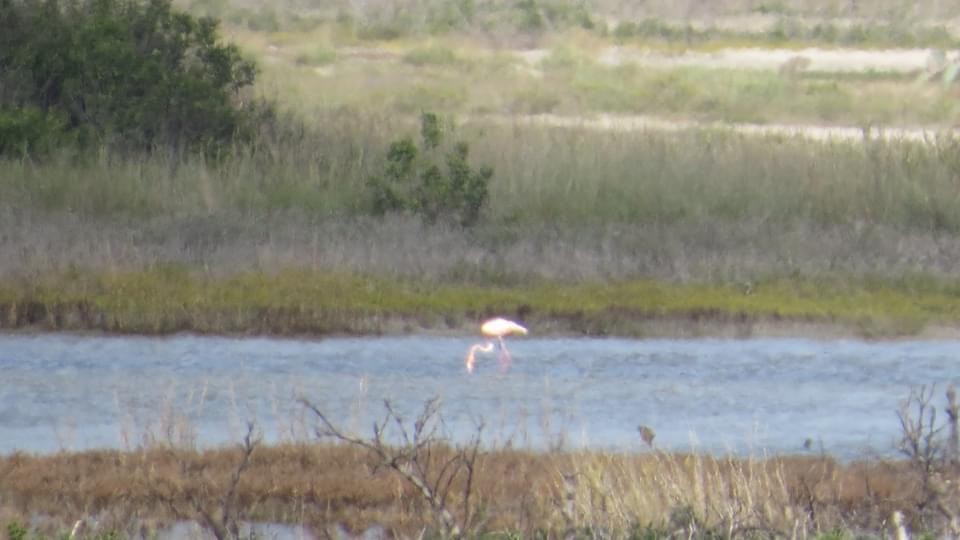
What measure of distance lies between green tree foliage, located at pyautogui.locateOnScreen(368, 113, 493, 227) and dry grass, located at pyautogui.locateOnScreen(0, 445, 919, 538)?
7111 mm

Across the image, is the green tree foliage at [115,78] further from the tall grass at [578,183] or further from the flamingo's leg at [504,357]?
the flamingo's leg at [504,357]

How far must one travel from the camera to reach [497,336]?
1304cm

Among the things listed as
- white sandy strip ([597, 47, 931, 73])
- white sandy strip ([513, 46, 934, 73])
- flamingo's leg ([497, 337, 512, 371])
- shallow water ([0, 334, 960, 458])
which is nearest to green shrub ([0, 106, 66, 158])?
shallow water ([0, 334, 960, 458])

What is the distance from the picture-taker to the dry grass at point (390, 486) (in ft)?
25.8

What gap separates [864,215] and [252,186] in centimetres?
629

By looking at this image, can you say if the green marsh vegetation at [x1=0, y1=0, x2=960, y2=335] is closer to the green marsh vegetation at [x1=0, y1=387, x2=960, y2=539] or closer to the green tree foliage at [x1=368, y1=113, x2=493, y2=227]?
the green tree foliage at [x1=368, y1=113, x2=493, y2=227]

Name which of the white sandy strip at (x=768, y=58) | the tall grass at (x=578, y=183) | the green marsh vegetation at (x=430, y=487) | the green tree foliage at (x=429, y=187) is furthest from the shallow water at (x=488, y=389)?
the white sandy strip at (x=768, y=58)

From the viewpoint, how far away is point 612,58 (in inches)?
1737

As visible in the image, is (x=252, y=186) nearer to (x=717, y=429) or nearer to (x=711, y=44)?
(x=717, y=429)

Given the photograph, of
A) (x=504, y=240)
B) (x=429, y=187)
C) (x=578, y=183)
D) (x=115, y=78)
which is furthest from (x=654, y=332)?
(x=115, y=78)

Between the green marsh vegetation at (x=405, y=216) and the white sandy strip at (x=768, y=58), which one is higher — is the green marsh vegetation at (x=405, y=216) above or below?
below

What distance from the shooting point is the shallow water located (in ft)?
34.1

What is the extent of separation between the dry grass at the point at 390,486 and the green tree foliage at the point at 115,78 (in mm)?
9493

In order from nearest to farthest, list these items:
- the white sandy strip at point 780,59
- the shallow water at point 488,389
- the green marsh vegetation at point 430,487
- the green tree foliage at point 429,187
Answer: the green marsh vegetation at point 430,487
the shallow water at point 488,389
the green tree foliage at point 429,187
the white sandy strip at point 780,59
